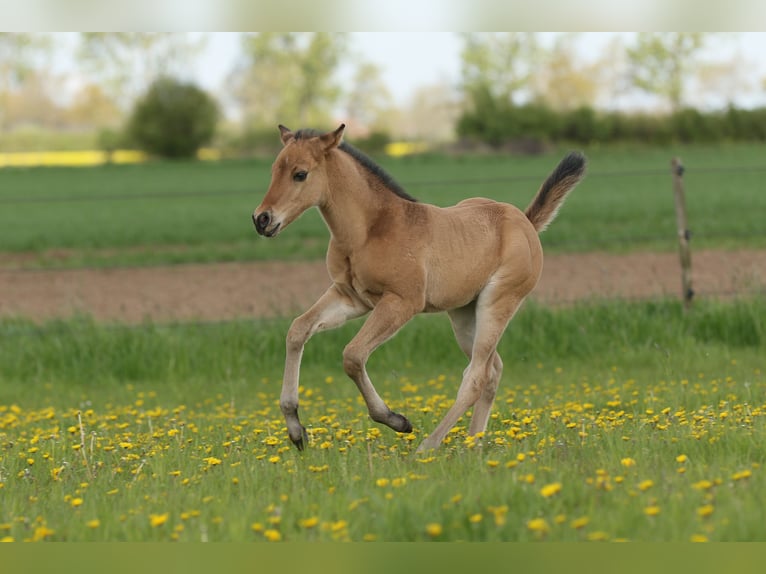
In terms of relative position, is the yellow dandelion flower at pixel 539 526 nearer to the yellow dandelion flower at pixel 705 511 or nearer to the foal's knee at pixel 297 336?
the yellow dandelion flower at pixel 705 511

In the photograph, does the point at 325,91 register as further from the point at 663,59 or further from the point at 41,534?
the point at 41,534

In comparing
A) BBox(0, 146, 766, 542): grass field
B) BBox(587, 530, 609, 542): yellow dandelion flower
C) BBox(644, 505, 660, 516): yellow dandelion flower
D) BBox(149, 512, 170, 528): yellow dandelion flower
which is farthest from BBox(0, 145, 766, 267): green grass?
BBox(587, 530, 609, 542): yellow dandelion flower

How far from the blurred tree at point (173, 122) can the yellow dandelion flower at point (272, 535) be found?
6640cm

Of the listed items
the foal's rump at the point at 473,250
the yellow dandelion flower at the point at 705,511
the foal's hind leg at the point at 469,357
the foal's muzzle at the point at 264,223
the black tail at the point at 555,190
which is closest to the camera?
the yellow dandelion flower at the point at 705,511

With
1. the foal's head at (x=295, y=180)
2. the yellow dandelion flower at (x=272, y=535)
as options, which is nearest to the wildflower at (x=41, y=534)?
the yellow dandelion flower at (x=272, y=535)

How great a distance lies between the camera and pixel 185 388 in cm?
945

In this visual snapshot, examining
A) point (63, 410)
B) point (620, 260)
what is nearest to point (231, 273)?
point (620, 260)

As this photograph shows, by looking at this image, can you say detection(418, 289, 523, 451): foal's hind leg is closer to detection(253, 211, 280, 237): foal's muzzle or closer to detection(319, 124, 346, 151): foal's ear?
detection(319, 124, 346, 151): foal's ear

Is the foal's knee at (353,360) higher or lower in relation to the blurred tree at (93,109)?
lower

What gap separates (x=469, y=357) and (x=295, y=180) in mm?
1687

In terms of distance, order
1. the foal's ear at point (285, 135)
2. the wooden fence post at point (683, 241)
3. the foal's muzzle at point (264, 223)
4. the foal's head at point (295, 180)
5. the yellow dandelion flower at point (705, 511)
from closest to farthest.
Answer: the yellow dandelion flower at point (705, 511), the foal's muzzle at point (264, 223), the foal's head at point (295, 180), the foal's ear at point (285, 135), the wooden fence post at point (683, 241)

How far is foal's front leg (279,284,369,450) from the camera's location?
18.6 feet

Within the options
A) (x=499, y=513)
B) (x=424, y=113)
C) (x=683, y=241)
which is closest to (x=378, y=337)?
(x=499, y=513)

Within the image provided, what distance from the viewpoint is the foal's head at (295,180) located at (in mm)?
5309
